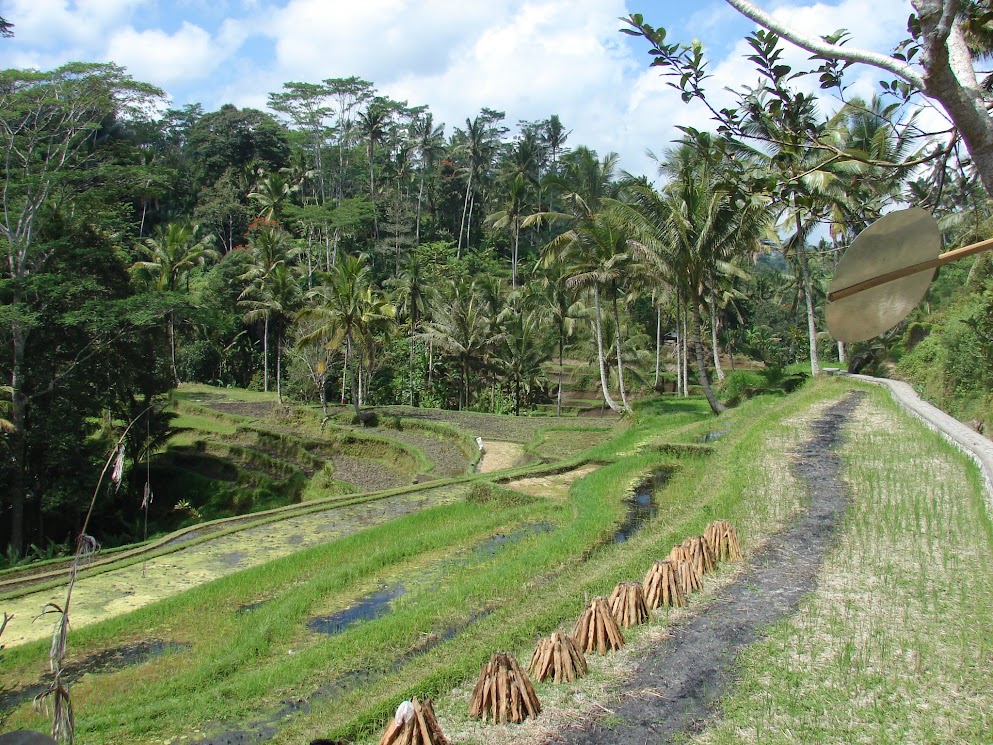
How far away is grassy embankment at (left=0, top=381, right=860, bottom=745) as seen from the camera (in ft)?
16.9

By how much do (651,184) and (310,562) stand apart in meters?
13.5

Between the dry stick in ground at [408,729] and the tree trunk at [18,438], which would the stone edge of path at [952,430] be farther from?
the tree trunk at [18,438]

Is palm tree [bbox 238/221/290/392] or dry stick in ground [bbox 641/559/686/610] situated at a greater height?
palm tree [bbox 238/221/290/392]

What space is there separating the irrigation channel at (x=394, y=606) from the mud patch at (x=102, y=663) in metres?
1.34

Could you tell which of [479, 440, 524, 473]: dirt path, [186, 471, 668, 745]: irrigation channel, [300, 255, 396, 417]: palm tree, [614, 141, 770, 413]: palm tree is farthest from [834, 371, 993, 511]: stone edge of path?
[300, 255, 396, 417]: palm tree

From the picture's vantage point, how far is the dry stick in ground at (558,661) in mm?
4816

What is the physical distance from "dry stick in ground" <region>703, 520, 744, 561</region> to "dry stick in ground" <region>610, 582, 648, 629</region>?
1457 millimetres

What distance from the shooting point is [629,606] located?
5.68 m

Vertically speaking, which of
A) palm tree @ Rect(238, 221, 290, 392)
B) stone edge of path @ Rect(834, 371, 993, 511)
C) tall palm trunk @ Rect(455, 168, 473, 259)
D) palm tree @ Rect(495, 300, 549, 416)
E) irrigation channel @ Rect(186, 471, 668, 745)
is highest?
tall palm trunk @ Rect(455, 168, 473, 259)

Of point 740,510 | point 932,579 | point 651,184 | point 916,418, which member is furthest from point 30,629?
point 651,184

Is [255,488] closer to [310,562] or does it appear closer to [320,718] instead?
[310,562]

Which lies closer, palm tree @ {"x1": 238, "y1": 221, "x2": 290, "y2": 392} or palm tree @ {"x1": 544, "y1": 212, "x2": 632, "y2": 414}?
palm tree @ {"x1": 544, "y1": 212, "x2": 632, "y2": 414}

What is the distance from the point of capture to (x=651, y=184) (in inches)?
742

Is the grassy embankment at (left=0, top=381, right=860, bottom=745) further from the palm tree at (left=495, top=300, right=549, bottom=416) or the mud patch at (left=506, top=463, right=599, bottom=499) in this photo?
the palm tree at (left=495, top=300, right=549, bottom=416)
